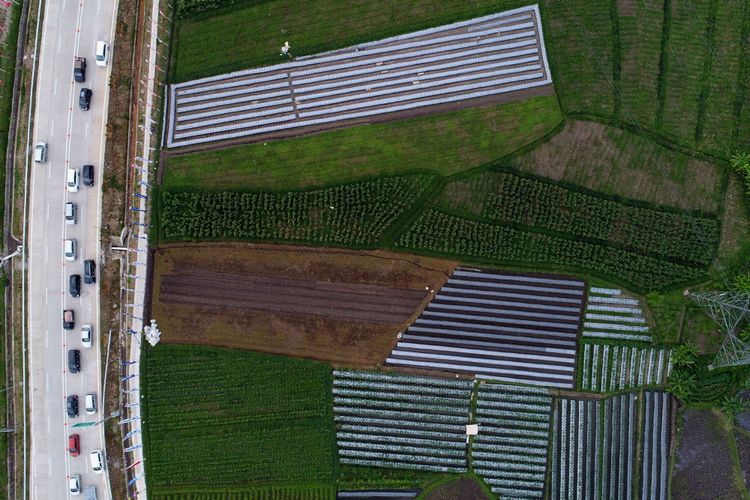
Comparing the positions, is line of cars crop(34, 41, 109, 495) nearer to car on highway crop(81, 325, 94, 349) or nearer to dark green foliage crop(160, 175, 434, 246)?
car on highway crop(81, 325, 94, 349)

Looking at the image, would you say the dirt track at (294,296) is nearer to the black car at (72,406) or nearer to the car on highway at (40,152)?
the black car at (72,406)

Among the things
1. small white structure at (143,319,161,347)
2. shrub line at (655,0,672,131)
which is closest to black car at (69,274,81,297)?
small white structure at (143,319,161,347)

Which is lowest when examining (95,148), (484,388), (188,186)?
(484,388)

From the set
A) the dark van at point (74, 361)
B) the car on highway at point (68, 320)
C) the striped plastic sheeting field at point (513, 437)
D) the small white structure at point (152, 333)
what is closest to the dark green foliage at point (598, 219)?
the striped plastic sheeting field at point (513, 437)

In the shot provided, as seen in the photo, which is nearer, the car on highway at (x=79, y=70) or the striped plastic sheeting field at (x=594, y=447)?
the car on highway at (x=79, y=70)

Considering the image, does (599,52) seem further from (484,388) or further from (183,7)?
(183,7)

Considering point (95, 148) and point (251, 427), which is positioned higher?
point (95, 148)

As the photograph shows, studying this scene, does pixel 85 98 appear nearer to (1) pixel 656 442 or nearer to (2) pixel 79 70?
(2) pixel 79 70

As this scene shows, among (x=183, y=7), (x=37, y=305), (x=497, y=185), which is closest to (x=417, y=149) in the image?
(x=497, y=185)
